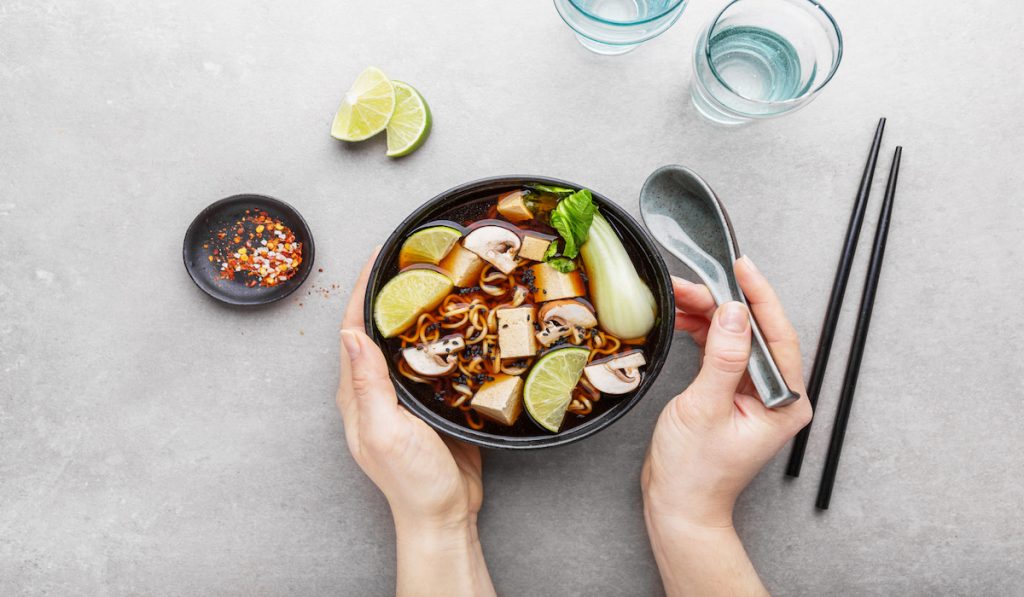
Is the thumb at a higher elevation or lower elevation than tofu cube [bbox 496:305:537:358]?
lower

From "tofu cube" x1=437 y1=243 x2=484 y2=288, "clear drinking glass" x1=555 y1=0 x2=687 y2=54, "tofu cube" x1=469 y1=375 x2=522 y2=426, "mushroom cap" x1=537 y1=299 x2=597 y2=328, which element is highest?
"clear drinking glass" x1=555 y1=0 x2=687 y2=54

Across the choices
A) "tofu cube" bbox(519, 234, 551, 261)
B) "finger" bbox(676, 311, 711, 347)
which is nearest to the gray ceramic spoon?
"finger" bbox(676, 311, 711, 347)

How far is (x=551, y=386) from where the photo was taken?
202 centimetres

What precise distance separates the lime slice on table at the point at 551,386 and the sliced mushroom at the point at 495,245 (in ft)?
1.12

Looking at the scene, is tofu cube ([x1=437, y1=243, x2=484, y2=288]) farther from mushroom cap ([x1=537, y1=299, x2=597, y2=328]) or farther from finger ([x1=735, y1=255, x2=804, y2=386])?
finger ([x1=735, y1=255, x2=804, y2=386])

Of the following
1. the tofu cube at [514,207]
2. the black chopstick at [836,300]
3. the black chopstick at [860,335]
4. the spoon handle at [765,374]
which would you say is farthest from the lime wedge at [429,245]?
the black chopstick at [860,335]

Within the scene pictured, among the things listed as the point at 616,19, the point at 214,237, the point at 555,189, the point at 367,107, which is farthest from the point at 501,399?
the point at 616,19

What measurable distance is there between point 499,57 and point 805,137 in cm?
124

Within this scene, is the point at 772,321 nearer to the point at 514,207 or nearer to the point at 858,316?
the point at 858,316

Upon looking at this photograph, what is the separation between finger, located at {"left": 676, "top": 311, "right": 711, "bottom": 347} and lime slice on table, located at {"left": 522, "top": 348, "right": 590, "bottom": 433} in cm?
48

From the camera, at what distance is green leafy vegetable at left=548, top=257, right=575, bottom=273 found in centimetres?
210

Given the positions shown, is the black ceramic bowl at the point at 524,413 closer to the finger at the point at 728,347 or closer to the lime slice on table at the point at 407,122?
the finger at the point at 728,347

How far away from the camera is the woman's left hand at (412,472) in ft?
6.40

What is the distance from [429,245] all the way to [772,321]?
118 centimetres
